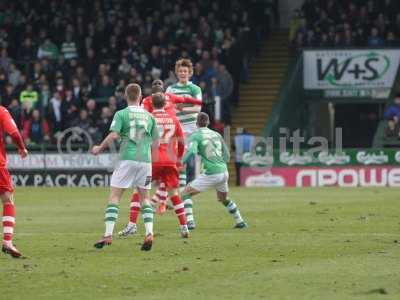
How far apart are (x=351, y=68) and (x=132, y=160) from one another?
79.2 feet

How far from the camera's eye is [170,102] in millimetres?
20078

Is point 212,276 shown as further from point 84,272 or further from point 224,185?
point 224,185

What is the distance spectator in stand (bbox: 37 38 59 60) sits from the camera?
135ft

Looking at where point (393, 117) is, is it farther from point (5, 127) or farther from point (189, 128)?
point (5, 127)

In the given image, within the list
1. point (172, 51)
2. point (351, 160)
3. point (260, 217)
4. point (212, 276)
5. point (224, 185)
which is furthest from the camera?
point (172, 51)

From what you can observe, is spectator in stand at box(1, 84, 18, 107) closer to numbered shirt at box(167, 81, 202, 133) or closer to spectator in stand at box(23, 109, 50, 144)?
spectator in stand at box(23, 109, 50, 144)

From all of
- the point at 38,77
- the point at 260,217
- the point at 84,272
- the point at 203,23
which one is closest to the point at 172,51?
the point at 203,23

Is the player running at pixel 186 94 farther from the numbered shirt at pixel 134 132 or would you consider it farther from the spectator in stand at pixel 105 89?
the spectator in stand at pixel 105 89

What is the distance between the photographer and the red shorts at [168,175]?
58.6 feet

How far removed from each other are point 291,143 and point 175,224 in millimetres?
Result: 16743

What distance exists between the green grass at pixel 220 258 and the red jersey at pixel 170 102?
1.87 m

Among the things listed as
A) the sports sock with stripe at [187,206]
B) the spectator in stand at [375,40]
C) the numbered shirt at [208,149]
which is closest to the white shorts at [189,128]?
the numbered shirt at [208,149]

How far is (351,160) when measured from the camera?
114 feet

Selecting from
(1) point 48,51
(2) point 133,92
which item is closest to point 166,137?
(2) point 133,92
